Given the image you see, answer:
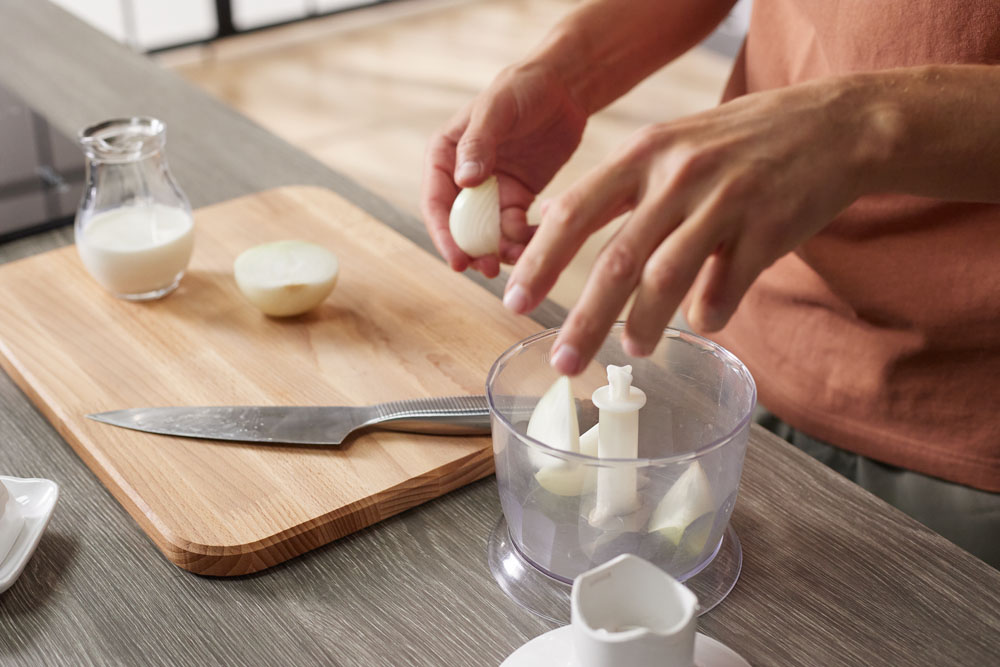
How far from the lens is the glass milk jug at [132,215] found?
93 centimetres

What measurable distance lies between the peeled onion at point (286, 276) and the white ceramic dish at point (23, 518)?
0.87 feet

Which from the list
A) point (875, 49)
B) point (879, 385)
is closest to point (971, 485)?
point (879, 385)

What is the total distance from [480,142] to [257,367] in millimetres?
273

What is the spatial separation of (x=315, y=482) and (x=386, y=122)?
2.71 metres

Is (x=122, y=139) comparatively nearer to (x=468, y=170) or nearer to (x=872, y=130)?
(x=468, y=170)

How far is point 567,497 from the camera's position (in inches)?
24.1

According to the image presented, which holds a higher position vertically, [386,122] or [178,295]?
[178,295]

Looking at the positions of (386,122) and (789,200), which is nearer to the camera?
(789,200)

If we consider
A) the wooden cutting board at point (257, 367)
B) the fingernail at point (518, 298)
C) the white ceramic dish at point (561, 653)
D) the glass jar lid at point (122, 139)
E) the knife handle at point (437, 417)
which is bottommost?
the wooden cutting board at point (257, 367)

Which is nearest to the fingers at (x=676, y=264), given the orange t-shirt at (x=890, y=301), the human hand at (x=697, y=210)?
the human hand at (x=697, y=210)

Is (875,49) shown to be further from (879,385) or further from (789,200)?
(789,200)

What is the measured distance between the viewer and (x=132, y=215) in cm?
97

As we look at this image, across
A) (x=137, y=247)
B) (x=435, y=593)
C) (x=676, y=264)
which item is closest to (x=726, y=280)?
(x=676, y=264)

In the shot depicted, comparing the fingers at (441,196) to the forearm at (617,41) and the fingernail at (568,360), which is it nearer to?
the forearm at (617,41)
